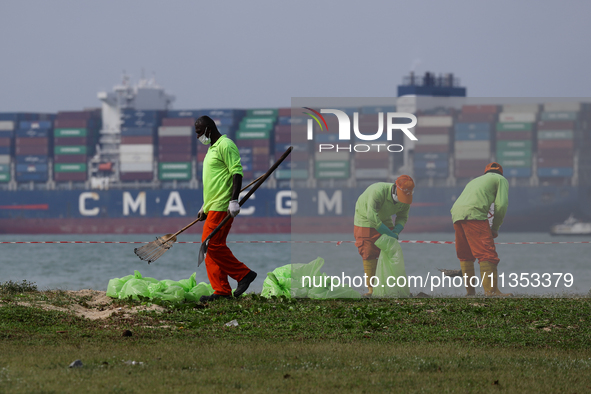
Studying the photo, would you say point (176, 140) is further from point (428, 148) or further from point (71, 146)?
point (428, 148)

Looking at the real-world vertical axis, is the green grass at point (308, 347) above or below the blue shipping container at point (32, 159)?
below

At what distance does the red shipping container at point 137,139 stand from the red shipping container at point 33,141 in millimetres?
5549

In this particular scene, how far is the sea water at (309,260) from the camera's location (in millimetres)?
8461

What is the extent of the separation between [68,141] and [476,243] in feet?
156

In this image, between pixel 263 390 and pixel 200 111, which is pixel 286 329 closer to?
pixel 263 390

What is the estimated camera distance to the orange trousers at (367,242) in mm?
8578

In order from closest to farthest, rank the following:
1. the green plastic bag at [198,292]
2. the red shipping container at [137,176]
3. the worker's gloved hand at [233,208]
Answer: the worker's gloved hand at [233,208]
the green plastic bag at [198,292]
the red shipping container at [137,176]

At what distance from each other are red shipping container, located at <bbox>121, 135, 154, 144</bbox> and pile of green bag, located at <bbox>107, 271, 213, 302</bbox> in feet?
146

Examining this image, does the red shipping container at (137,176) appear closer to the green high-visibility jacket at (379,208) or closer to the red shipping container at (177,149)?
the red shipping container at (177,149)

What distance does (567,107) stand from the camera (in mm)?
9750

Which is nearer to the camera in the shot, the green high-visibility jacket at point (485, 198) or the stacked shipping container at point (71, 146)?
the green high-visibility jacket at point (485, 198)

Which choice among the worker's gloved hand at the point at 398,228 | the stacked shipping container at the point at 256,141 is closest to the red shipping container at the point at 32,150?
the stacked shipping container at the point at 256,141

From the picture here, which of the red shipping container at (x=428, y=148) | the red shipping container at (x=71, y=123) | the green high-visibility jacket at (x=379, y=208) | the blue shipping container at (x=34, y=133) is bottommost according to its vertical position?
the green high-visibility jacket at (x=379, y=208)

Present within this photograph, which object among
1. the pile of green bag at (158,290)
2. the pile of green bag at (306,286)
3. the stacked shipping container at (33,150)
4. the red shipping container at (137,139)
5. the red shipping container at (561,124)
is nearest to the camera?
the pile of green bag at (158,290)
